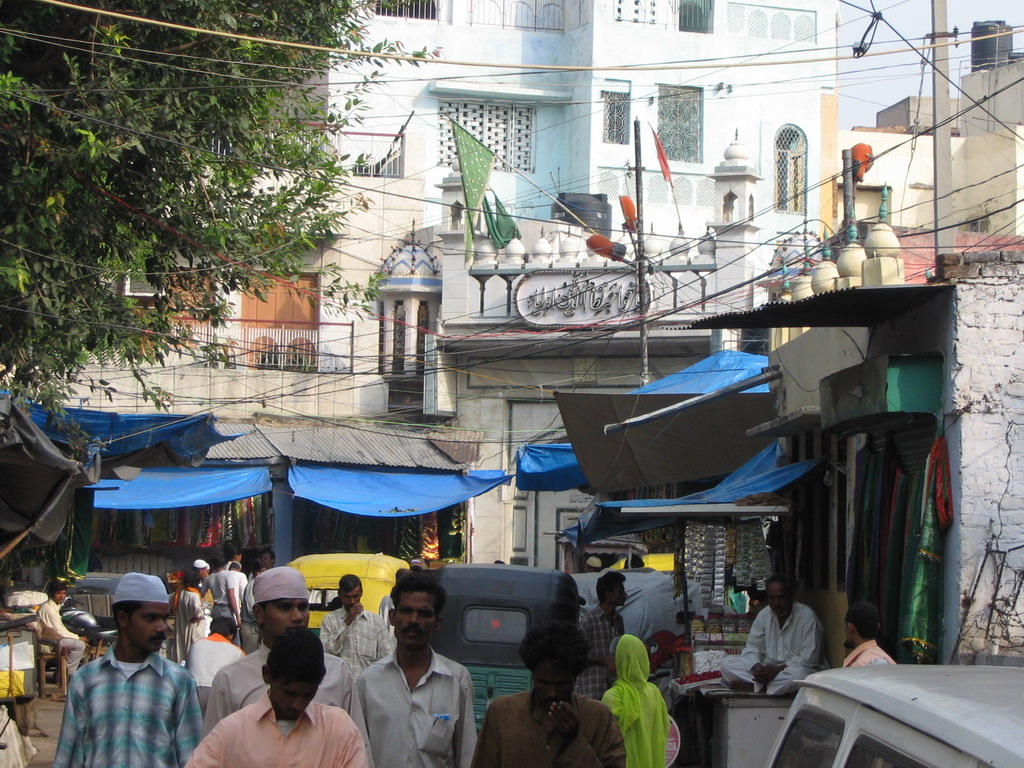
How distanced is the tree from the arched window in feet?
86.8

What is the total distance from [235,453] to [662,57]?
17.9 metres

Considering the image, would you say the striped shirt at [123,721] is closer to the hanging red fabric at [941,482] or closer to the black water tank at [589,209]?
the hanging red fabric at [941,482]

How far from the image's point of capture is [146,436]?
541 inches

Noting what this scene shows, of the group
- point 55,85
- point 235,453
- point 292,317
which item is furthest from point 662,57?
point 55,85

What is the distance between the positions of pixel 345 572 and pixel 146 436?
3.74 metres

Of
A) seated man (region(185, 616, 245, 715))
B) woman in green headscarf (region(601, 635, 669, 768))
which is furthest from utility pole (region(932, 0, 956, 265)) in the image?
seated man (region(185, 616, 245, 715))

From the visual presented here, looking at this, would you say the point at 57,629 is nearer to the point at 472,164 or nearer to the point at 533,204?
the point at 472,164

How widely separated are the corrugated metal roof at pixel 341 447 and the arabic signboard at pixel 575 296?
3285mm

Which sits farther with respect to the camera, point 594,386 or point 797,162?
point 797,162

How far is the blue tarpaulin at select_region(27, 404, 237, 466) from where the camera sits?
527 inches

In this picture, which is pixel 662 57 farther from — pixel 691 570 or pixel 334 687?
pixel 334 687

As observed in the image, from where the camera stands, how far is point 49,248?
34.2 ft

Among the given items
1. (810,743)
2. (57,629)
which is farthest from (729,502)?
(810,743)


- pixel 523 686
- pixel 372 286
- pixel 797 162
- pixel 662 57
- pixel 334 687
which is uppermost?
pixel 662 57
